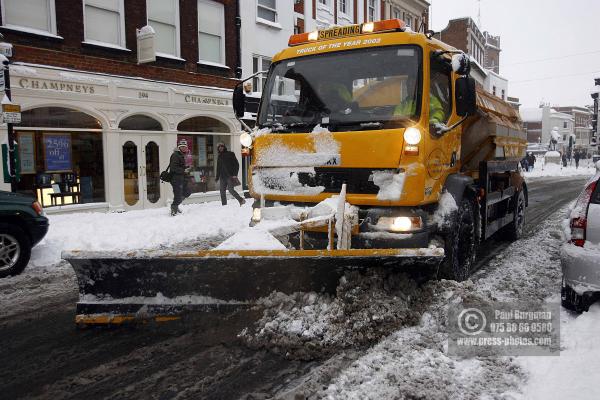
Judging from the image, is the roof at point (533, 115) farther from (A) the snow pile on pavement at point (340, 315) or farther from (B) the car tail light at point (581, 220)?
(A) the snow pile on pavement at point (340, 315)

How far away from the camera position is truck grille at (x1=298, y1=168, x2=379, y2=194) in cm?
502

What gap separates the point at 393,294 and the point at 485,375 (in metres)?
1.08

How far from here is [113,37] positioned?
13523mm

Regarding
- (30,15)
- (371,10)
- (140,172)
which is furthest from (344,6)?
(30,15)

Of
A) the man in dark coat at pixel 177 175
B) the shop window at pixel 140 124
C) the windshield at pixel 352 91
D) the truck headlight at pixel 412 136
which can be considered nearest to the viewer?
the truck headlight at pixel 412 136

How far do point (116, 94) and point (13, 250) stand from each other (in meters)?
7.50

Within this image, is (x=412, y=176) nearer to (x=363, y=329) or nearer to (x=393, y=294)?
(x=393, y=294)

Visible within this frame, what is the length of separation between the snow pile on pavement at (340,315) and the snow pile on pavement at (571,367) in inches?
41.3

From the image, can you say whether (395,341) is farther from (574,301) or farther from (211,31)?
(211,31)

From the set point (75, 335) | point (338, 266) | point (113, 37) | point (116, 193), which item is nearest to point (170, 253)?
point (75, 335)

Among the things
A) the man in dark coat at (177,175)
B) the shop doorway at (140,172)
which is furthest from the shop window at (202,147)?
the man in dark coat at (177,175)

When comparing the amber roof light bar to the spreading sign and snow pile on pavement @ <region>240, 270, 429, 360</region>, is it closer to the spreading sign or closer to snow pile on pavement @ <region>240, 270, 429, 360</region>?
snow pile on pavement @ <region>240, 270, 429, 360</region>

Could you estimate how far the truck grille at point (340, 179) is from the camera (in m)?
5.02

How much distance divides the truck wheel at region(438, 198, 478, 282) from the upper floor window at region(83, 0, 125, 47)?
11239mm
